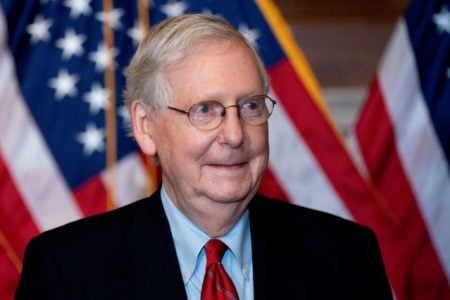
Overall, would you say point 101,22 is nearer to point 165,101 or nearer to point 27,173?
point 27,173

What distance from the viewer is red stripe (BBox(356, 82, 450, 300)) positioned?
8.22 ft

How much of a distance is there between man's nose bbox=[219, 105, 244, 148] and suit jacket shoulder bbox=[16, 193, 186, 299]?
0.82 ft

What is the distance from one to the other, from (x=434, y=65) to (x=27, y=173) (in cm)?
108

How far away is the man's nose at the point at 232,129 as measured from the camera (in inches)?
58.9

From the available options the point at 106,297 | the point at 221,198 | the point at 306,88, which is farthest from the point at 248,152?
the point at 306,88

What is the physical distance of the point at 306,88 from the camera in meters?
2.46

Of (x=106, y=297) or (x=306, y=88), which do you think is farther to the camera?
(x=306, y=88)

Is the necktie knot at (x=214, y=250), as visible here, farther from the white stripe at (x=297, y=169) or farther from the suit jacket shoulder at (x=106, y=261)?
the white stripe at (x=297, y=169)

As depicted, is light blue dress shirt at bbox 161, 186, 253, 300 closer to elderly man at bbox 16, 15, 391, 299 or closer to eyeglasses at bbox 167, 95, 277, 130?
elderly man at bbox 16, 15, 391, 299

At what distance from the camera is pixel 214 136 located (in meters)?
1.51

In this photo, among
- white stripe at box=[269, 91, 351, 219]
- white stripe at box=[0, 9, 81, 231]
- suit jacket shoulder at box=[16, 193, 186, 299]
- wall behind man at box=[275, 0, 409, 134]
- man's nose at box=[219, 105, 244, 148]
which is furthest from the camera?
wall behind man at box=[275, 0, 409, 134]

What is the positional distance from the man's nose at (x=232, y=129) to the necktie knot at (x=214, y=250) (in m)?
0.20

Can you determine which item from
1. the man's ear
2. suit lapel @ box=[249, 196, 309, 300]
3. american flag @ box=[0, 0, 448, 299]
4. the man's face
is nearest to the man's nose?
the man's face

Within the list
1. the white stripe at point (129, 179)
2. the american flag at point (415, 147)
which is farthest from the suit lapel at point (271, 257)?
the american flag at point (415, 147)
